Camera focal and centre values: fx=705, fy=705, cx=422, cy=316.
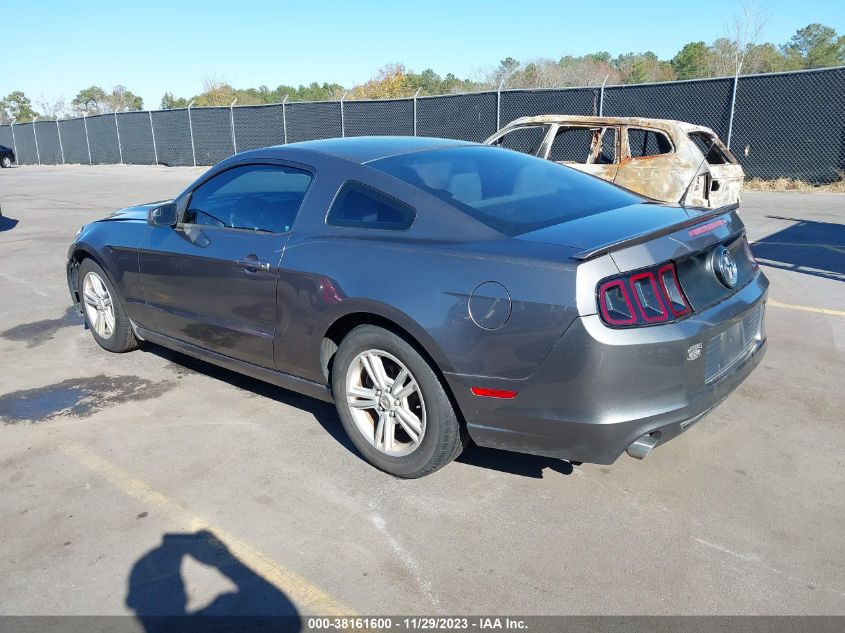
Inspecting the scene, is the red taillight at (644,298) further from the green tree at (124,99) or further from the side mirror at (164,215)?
the green tree at (124,99)

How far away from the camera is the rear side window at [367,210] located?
3465mm

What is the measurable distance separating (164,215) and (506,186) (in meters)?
2.29

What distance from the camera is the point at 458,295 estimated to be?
10.1 ft

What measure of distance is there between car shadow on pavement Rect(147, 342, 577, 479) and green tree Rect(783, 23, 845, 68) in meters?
58.7

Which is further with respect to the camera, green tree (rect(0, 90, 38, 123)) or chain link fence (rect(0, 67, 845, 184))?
green tree (rect(0, 90, 38, 123))

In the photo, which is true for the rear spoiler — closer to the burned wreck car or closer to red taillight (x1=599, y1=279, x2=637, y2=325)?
red taillight (x1=599, y1=279, x2=637, y2=325)

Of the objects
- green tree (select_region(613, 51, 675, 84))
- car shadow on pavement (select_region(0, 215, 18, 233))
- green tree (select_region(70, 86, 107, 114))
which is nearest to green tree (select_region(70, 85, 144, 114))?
green tree (select_region(70, 86, 107, 114))

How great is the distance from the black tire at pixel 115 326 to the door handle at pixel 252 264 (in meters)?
1.73

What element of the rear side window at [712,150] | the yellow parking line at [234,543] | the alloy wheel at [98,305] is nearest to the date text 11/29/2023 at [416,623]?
the yellow parking line at [234,543]

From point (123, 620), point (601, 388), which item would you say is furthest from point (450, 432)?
point (123, 620)

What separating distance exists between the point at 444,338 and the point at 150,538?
1553mm

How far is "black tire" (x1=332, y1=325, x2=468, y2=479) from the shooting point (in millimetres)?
3242

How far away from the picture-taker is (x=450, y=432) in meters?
3.27

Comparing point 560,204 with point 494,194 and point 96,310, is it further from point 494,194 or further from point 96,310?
point 96,310
